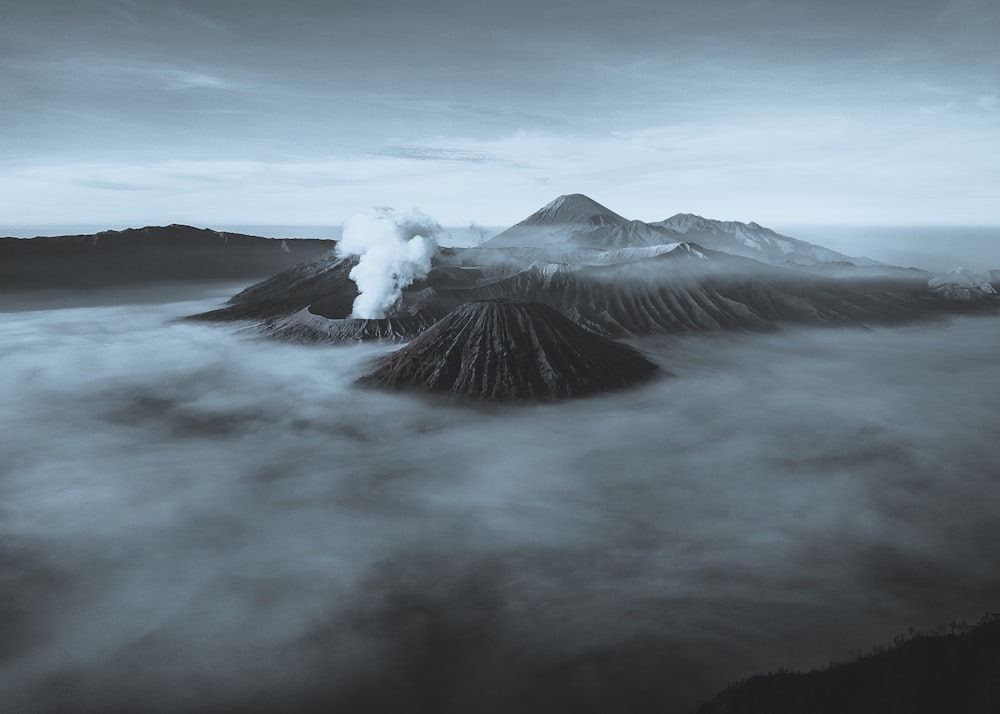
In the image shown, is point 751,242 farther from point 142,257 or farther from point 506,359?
point 142,257

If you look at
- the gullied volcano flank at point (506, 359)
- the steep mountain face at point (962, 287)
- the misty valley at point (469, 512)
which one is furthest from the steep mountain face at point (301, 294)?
the steep mountain face at point (962, 287)

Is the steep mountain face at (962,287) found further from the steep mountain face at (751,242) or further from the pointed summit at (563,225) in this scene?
the pointed summit at (563,225)

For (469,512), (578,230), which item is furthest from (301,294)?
(578,230)

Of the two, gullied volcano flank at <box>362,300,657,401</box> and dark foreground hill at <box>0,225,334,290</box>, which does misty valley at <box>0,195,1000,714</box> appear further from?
dark foreground hill at <box>0,225,334,290</box>

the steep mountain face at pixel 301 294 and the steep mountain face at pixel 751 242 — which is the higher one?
the steep mountain face at pixel 751 242

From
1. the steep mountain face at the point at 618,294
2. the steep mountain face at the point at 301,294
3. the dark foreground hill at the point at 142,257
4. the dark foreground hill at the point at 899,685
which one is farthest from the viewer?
the dark foreground hill at the point at 142,257

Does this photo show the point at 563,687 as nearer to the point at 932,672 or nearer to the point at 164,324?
the point at 932,672

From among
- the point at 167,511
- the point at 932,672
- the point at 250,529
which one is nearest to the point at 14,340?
the point at 167,511
